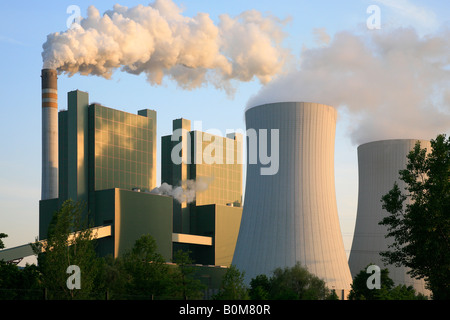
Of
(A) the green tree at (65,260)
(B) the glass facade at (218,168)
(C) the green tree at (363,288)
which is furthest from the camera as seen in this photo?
(B) the glass facade at (218,168)

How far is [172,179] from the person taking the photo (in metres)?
43.8

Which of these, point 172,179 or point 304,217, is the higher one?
point 172,179

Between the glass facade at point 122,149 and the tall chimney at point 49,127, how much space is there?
2.05 metres

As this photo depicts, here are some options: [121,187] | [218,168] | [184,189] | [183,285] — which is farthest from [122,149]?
[183,285]

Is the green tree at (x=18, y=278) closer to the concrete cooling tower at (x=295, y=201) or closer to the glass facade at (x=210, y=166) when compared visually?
the concrete cooling tower at (x=295, y=201)

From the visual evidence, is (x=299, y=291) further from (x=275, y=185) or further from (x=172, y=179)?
(x=172, y=179)

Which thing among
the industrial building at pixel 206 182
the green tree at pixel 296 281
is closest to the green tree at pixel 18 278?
the green tree at pixel 296 281

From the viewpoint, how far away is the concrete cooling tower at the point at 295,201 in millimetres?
24953

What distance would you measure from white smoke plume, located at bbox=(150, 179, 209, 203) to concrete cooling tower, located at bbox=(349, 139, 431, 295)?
44.4 ft

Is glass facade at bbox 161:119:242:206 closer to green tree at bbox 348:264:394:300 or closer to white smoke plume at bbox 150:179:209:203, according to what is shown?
white smoke plume at bbox 150:179:209:203

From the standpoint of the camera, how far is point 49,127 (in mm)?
36625

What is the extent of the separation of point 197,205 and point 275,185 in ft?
61.9
